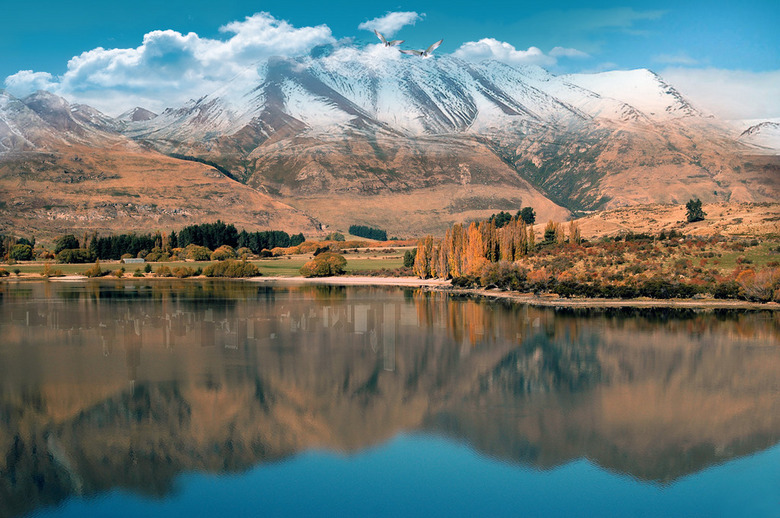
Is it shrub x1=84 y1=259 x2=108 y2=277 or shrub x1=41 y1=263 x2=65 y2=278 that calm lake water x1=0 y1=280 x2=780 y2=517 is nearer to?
shrub x1=84 y1=259 x2=108 y2=277

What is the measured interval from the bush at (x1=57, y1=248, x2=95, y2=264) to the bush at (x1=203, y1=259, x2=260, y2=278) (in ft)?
89.3

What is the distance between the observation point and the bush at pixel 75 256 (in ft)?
395

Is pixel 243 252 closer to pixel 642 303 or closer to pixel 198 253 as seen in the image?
pixel 198 253

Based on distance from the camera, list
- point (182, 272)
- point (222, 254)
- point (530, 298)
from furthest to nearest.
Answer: point (222, 254), point (182, 272), point (530, 298)

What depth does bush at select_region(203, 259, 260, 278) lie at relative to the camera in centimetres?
10819

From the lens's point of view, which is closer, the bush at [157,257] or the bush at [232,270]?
the bush at [232,270]

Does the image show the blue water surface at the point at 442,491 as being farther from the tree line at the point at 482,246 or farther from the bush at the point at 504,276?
the tree line at the point at 482,246

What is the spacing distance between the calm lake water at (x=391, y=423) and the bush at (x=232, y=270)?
228 ft

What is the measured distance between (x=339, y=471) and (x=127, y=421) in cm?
733

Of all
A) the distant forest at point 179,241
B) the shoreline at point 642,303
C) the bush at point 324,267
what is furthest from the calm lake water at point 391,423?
the distant forest at point 179,241

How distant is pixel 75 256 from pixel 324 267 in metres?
47.9

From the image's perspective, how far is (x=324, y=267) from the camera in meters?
105

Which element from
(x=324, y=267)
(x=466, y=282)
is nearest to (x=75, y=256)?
(x=324, y=267)

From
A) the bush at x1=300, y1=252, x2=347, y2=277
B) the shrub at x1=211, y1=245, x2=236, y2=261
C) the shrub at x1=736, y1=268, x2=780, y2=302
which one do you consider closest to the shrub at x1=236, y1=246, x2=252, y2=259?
the shrub at x1=211, y1=245, x2=236, y2=261
